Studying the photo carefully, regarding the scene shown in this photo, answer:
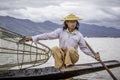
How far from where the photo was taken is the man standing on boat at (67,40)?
25.6 ft

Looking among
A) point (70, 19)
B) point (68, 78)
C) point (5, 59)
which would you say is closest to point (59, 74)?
point (68, 78)

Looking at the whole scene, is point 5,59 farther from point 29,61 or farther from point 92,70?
point 92,70

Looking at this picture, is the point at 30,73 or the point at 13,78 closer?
the point at 13,78

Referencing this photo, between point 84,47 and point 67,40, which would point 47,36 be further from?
point 84,47

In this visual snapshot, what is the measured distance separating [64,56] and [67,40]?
0.46 metres

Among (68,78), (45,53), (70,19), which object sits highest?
(70,19)

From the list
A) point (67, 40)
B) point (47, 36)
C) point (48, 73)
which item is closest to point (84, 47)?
point (67, 40)

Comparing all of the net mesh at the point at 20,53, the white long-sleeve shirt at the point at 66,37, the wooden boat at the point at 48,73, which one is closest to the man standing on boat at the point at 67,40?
the white long-sleeve shirt at the point at 66,37

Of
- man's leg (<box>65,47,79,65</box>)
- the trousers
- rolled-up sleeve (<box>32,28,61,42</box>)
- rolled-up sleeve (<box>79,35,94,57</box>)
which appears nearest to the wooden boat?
the trousers

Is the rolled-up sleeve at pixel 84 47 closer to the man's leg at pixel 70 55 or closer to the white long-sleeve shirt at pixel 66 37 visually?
the white long-sleeve shirt at pixel 66 37

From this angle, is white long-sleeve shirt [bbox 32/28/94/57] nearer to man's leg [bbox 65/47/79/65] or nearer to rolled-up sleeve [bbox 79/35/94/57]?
rolled-up sleeve [bbox 79/35/94/57]

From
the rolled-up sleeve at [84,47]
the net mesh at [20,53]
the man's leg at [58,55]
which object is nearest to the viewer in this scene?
the man's leg at [58,55]

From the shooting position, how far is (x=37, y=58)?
936 cm

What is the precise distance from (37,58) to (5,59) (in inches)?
44.6
